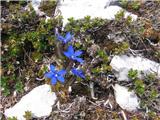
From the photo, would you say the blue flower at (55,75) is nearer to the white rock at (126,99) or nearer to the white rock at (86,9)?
the white rock at (126,99)

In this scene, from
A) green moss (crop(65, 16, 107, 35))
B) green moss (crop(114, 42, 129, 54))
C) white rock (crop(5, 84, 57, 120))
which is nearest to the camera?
white rock (crop(5, 84, 57, 120))

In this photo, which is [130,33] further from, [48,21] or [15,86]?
[15,86]

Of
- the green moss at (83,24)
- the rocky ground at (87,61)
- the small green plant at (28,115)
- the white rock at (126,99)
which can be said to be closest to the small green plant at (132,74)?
the rocky ground at (87,61)

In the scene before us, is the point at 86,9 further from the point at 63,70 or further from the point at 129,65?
the point at 63,70

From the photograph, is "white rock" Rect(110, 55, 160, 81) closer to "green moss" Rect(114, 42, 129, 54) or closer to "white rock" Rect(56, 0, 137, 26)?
"green moss" Rect(114, 42, 129, 54)

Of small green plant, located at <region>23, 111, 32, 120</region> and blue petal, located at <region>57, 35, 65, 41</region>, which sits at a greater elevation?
blue petal, located at <region>57, 35, 65, 41</region>

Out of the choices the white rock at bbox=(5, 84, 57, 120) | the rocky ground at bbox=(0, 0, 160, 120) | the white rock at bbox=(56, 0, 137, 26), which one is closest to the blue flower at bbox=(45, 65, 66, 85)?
the rocky ground at bbox=(0, 0, 160, 120)

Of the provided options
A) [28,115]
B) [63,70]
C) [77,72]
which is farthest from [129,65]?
[28,115]
